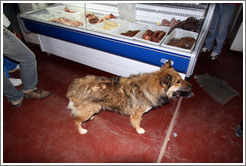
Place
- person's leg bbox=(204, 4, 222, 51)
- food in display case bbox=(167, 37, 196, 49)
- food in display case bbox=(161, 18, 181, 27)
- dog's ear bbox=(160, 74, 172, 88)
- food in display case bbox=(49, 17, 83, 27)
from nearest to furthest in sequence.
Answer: dog's ear bbox=(160, 74, 172, 88)
food in display case bbox=(167, 37, 196, 49)
food in display case bbox=(161, 18, 181, 27)
food in display case bbox=(49, 17, 83, 27)
person's leg bbox=(204, 4, 222, 51)

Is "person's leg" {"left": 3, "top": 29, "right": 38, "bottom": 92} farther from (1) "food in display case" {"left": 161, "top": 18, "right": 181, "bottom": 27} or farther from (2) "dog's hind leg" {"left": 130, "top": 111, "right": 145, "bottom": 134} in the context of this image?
(1) "food in display case" {"left": 161, "top": 18, "right": 181, "bottom": 27}

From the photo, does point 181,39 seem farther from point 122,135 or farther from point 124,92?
→ point 122,135

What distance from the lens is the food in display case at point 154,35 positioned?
277 centimetres

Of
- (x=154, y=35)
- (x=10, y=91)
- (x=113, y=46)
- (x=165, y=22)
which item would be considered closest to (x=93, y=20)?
(x=113, y=46)

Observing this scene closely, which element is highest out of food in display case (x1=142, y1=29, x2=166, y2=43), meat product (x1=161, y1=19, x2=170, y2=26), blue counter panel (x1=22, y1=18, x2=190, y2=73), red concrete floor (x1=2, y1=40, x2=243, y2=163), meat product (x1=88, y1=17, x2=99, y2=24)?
meat product (x1=161, y1=19, x2=170, y2=26)

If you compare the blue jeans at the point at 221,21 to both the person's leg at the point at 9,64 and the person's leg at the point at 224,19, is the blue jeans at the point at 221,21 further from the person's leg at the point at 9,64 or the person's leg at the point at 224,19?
the person's leg at the point at 9,64

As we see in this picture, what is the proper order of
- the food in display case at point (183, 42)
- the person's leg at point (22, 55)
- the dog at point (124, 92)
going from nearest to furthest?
the dog at point (124, 92)
the person's leg at point (22, 55)
the food in display case at point (183, 42)

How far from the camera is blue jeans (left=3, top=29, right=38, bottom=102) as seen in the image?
2.21 m

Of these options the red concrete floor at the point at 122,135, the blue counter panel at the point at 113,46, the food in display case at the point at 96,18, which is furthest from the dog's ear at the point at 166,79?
the food in display case at the point at 96,18

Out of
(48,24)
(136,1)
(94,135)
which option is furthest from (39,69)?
(136,1)

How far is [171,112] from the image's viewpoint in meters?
2.85

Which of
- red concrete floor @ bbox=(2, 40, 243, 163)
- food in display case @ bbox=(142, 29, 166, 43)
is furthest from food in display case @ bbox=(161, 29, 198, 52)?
red concrete floor @ bbox=(2, 40, 243, 163)

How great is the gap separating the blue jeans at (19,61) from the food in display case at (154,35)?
220 centimetres

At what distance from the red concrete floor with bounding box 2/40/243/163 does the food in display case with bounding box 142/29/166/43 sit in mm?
1374
